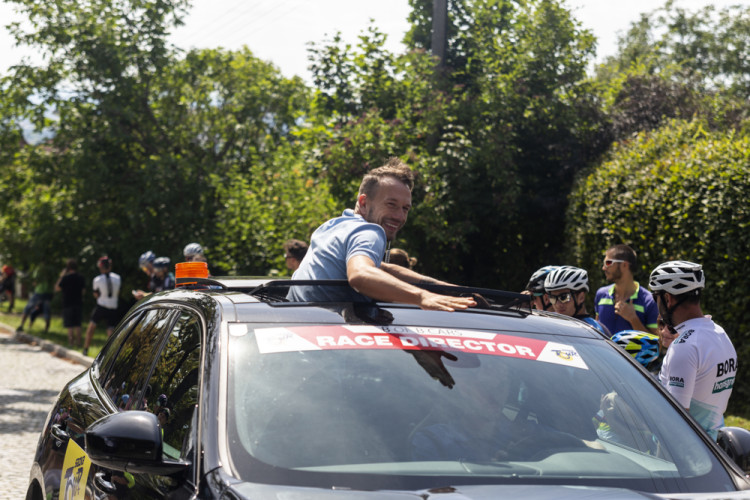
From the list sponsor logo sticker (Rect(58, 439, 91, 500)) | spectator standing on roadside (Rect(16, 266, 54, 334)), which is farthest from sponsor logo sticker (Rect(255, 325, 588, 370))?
spectator standing on roadside (Rect(16, 266, 54, 334))

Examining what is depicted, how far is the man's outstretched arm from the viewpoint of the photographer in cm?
295

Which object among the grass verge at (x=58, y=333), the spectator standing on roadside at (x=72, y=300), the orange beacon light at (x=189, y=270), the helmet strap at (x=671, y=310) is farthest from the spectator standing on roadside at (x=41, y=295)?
the helmet strap at (x=671, y=310)

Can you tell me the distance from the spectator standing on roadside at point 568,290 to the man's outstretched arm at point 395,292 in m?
3.00

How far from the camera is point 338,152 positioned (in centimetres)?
1341

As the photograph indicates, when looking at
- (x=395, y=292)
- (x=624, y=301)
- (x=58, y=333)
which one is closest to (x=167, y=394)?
(x=395, y=292)

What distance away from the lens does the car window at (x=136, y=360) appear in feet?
11.1

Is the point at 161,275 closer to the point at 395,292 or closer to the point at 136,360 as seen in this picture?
the point at 136,360

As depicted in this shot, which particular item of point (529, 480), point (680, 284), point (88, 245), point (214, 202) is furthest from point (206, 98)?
point (529, 480)

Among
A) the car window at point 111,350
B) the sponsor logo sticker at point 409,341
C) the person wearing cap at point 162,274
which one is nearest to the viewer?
the sponsor logo sticker at point 409,341

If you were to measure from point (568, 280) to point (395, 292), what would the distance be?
10.4ft

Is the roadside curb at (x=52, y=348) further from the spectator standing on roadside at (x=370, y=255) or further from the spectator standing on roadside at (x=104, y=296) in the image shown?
the spectator standing on roadside at (x=370, y=255)

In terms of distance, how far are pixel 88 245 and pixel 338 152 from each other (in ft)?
39.4

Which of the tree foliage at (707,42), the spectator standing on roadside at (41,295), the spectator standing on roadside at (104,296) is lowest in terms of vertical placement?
the spectator standing on roadside at (41,295)

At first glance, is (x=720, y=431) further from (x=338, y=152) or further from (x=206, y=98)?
(x=206, y=98)
